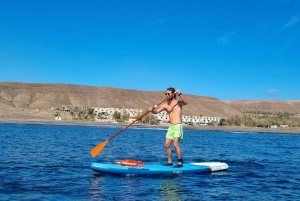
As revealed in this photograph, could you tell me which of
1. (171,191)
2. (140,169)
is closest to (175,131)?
(140,169)

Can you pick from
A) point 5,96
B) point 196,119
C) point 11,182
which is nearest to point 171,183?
point 11,182

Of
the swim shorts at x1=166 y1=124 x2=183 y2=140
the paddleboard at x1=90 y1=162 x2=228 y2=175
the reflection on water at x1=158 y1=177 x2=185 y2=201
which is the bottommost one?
the reflection on water at x1=158 y1=177 x2=185 y2=201

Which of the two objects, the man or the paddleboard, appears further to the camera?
the man

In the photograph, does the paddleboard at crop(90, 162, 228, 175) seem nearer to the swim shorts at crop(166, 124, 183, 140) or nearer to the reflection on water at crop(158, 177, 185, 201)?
the reflection on water at crop(158, 177, 185, 201)

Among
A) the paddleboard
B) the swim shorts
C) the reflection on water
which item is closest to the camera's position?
the reflection on water

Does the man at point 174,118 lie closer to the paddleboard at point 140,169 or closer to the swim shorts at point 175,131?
the swim shorts at point 175,131

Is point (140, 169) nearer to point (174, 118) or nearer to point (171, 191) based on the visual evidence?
point (174, 118)

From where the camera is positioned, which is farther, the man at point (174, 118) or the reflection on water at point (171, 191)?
the man at point (174, 118)

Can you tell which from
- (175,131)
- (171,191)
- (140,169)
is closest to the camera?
(171,191)

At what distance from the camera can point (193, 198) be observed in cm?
1028

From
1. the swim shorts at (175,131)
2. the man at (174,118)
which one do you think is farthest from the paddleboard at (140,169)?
the swim shorts at (175,131)

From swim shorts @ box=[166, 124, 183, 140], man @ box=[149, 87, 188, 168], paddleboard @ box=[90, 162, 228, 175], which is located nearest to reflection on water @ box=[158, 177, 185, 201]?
paddleboard @ box=[90, 162, 228, 175]

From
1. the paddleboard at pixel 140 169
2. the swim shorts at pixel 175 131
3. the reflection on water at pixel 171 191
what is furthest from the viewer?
the swim shorts at pixel 175 131

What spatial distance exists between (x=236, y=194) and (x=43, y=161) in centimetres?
971
